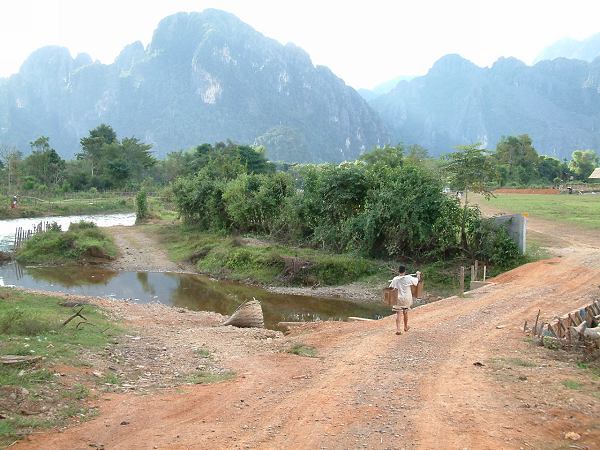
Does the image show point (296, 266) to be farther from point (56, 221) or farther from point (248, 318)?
point (56, 221)

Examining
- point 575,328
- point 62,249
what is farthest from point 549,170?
point 575,328

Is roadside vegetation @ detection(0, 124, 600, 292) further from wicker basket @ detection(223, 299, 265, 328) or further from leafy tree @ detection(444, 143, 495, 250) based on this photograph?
wicker basket @ detection(223, 299, 265, 328)

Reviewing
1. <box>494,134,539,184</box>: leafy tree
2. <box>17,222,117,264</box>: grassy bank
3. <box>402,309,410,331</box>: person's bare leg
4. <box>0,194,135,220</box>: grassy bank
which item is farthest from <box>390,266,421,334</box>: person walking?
<box>494,134,539,184</box>: leafy tree

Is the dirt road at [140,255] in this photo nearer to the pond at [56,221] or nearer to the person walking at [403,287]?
the pond at [56,221]

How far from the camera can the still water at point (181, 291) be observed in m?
18.7

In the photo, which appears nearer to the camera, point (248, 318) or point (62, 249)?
point (248, 318)

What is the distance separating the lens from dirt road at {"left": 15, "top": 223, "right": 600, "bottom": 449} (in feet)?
19.9

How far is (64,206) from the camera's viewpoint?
56.6 meters

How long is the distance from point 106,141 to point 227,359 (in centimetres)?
8006

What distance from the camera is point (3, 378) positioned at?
7.30 metres

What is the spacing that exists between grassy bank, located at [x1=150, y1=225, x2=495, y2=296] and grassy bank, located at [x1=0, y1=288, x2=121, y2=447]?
10.9 metres

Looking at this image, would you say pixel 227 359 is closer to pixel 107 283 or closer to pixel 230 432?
pixel 230 432

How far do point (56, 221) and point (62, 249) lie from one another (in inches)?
779

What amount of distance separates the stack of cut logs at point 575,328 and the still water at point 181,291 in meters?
7.38
